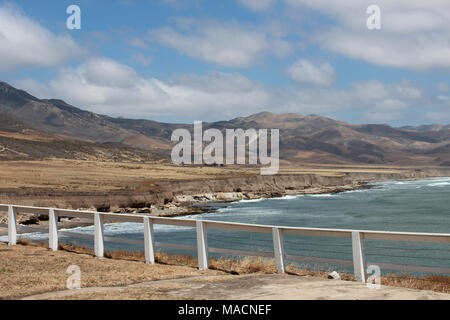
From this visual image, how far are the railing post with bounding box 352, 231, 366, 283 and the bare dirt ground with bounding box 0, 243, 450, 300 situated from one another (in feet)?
1.75

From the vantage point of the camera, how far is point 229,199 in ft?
309

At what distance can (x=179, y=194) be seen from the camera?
85.4 metres

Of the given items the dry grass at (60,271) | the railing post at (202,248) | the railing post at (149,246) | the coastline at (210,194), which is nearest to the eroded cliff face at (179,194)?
the coastline at (210,194)

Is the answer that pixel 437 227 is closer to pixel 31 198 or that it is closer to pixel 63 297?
pixel 31 198

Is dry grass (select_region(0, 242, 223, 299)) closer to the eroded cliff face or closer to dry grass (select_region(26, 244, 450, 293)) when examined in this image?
dry grass (select_region(26, 244, 450, 293))

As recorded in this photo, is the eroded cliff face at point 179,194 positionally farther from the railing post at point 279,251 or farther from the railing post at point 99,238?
the railing post at point 279,251

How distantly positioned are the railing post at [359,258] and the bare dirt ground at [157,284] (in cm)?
53

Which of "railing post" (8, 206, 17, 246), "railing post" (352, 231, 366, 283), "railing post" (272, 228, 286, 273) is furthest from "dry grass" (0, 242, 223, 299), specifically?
"railing post" (352, 231, 366, 283)

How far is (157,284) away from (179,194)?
75867mm

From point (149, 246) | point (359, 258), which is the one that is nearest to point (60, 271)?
point (149, 246)

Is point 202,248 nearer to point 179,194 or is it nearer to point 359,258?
point 359,258

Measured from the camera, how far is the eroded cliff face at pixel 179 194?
2238 inches

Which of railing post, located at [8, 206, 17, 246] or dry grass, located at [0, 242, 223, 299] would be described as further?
railing post, located at [8, 206, 17, 246]

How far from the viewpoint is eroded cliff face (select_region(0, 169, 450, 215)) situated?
56838 millimetres
